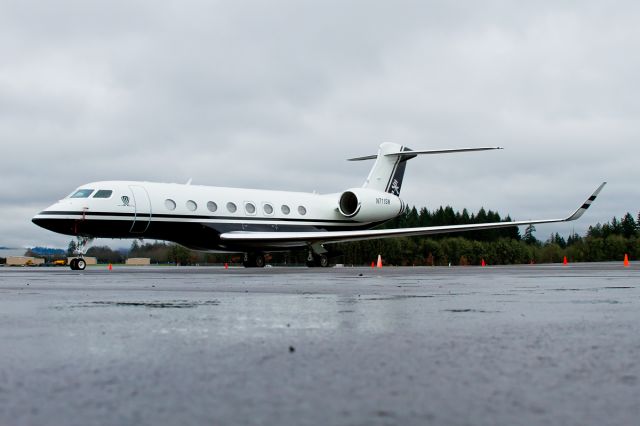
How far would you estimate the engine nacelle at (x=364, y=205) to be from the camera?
32125 millimetres

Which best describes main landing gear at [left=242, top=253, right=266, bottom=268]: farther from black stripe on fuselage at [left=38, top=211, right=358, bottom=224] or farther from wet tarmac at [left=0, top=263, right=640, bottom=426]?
wet tarmac at [left=0, top=263, right=640, bottom=426]

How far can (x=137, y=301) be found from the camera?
777cm

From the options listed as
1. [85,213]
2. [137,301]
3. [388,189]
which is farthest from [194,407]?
[388,189]

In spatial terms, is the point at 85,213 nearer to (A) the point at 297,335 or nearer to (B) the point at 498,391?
(A) the point at 297,335

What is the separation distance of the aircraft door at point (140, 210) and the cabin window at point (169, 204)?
74 cm

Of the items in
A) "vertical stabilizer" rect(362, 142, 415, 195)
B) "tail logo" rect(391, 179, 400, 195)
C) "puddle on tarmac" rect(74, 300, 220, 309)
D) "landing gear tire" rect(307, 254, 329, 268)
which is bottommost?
"puddle on tarmac" rect(74, 300, 220, 309)

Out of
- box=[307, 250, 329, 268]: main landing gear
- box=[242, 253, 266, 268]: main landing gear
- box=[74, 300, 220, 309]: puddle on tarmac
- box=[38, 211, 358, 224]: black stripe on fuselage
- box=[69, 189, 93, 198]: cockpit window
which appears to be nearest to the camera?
box=[74, 300, 220, 309]: puddle on tarmac

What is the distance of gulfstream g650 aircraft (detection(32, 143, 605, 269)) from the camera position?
2375 centimetres

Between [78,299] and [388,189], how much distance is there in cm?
2747

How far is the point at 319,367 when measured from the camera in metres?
3.46

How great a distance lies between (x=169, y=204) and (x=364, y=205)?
10059 millimetres

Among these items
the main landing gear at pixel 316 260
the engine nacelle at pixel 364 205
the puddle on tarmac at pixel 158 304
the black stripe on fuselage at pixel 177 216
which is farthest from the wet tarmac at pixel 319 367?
the engine nacelle at pixel 364 205

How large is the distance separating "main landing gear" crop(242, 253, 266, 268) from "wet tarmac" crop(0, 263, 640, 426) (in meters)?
22.9

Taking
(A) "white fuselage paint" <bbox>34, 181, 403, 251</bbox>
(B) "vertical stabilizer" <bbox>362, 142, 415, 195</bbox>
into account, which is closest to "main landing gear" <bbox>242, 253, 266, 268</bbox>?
(A) "white fuselage paint" <bbox>34, 181, 403, 251</bbox>
